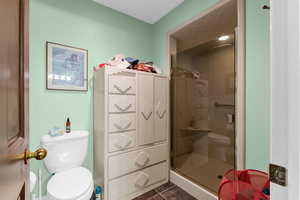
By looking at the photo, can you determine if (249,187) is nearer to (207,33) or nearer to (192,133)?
(192,133)

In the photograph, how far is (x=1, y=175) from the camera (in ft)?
1.03

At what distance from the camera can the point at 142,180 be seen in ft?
5.60

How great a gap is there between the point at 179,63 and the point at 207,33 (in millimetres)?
603

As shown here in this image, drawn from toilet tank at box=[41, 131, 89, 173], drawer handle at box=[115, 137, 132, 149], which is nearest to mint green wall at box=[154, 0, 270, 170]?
drawer handle at box=[115, 137, 132, 149]

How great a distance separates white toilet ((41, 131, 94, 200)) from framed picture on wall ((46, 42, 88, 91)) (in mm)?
592

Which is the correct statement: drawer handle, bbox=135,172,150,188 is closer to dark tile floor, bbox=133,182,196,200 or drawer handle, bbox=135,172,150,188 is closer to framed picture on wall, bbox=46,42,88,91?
dark tile floor, bbox=133,182,196,200

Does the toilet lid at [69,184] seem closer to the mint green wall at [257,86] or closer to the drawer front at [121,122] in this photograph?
the drawer front at [121,122]

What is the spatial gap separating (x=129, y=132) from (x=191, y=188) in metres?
1.06

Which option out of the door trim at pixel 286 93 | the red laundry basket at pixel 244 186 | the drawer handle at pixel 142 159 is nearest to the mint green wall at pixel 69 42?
the drawer handle at pixel 142 159

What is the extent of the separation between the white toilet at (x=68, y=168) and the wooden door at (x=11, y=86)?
756mm

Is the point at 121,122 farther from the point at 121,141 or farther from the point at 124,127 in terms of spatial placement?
the point at 121,141

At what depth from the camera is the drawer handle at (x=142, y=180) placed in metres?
1.67

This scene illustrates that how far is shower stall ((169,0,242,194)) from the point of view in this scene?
65.0 inches

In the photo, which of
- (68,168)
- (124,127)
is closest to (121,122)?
(124,127)
